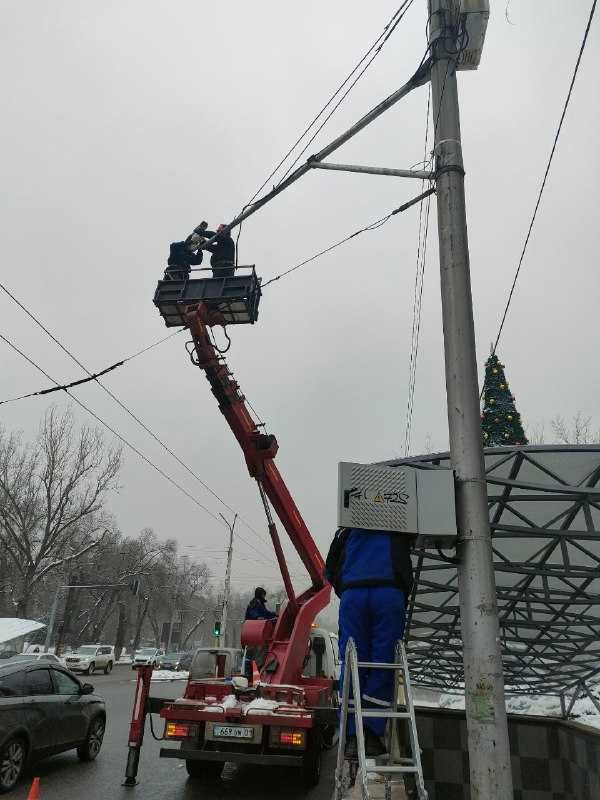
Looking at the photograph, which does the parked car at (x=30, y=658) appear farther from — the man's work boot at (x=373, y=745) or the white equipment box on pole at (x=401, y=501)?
the white equipment box on pole at (x=401, y=501)

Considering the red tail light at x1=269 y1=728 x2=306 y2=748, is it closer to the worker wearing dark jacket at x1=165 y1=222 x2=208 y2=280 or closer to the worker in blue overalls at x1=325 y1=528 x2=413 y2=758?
the worker in blue overalls at x1=325 y1=528 x2=413 y2=758

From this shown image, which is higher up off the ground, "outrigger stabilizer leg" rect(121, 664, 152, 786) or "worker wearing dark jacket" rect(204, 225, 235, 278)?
"worker wearing dark jacket" rect(204, 225, 235, 278)

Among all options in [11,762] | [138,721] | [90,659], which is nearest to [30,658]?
[90,659]

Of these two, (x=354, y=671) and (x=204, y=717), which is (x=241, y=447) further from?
(x=354, y=671)

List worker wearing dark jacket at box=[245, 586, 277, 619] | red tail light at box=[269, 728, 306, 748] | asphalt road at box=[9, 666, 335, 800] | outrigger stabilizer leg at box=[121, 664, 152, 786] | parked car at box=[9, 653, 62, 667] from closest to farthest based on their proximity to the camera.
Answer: red tail light at box=[269, 728, 306, 748] < asphalt road at box=[9, 666, 335, 800] < outrigger stabilizer leg at box=[121, 664, 152, 786] < parked car at box=[9, 653, 62, 667] < worker wearing dark jacket at box=[245, 586, 277, 619]

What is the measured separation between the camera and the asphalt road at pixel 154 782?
24.2 feet

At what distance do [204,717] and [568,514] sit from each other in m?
4.68

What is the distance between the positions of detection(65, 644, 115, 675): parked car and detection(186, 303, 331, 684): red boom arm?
88.3ft

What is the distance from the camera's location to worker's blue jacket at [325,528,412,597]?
4719mm

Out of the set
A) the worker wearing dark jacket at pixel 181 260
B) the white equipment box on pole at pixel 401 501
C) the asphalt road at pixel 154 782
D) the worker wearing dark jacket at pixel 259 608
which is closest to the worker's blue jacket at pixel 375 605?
the white equipment box on pole at pixel 401 501

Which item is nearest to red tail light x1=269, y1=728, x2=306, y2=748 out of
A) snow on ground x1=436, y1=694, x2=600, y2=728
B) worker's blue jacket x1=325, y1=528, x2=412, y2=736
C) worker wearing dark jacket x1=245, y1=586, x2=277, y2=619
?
worker's blue jacket x1=325, y1=528, x2=412, y2=736

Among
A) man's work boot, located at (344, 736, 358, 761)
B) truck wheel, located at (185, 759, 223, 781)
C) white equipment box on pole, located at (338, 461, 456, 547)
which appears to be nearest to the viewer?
white equipment box on pole, located at (338, 461, 456, 547)

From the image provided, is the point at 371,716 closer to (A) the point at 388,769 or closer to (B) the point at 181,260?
(A) the point at 388,769

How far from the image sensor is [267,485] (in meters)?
10.6
